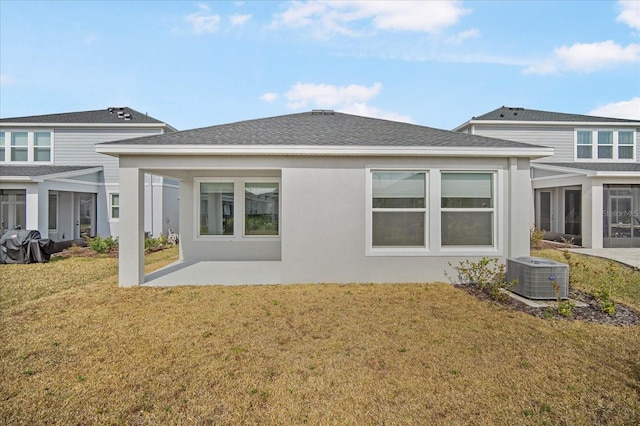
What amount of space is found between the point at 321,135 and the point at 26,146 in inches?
656

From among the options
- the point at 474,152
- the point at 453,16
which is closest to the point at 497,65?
the point at 453,16

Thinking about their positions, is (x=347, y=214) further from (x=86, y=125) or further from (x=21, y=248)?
(x=86, y=125)

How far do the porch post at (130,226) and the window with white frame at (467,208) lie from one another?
280 inches

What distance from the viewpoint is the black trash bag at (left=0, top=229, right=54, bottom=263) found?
37.7ft

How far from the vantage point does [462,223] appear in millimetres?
8516

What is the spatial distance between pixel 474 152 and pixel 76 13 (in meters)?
12.5

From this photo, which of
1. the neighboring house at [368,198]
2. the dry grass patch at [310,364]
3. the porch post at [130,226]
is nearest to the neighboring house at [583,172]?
the neighboring house at [368,198]

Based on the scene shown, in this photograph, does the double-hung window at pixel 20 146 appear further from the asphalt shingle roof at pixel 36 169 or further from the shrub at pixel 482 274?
the shrub at pixel 482 274

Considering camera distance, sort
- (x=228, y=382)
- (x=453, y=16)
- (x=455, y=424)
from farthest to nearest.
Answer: (x=453, y=16)
(x=228, y=382)
(x=455, y=424)

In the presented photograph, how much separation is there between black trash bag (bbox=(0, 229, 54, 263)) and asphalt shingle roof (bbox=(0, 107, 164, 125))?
7.59m

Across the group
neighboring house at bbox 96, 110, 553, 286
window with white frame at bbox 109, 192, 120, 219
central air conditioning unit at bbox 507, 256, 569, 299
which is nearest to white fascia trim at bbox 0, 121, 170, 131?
window with white frame at bbox 109, 192, 120, 219

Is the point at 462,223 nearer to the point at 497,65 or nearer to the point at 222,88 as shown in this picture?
the point at 497,65

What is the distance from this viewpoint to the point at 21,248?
37.8ft

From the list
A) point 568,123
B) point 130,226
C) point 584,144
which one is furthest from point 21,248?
point 584,144
